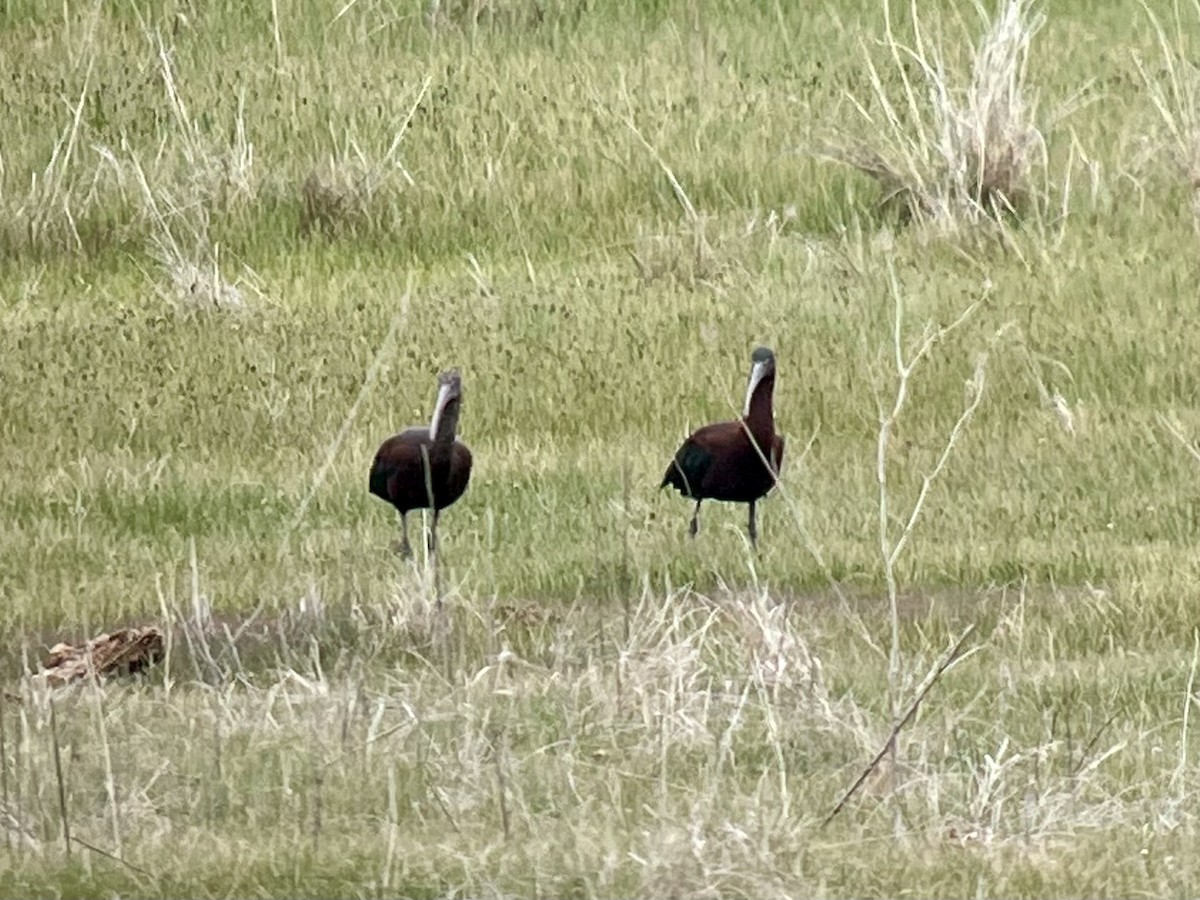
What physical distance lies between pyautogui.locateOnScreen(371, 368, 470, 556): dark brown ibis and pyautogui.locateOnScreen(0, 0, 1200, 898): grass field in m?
0.26

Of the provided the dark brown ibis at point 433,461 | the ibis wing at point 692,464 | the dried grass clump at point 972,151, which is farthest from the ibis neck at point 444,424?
the dried grass clump at point 972,151

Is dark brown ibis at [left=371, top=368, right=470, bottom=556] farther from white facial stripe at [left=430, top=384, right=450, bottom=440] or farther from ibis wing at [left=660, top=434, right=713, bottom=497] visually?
ibis wing at [left=660, top=434, right=713, bottom=497]

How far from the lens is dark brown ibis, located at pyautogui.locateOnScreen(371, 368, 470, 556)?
8844 mm

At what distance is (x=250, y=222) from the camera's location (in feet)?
46.9

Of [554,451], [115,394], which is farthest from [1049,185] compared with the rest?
[115,394]

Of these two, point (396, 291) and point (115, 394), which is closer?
point (115, 394)

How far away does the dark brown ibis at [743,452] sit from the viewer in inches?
354

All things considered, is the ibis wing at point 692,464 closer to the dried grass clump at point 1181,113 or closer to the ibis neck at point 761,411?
the ibis neck at point 761,411

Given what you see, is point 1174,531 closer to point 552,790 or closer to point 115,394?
point 552,790

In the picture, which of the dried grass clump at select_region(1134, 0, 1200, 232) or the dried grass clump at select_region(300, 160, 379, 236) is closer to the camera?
the dried grass clump at select_region(1134, 0, 1200, 232)

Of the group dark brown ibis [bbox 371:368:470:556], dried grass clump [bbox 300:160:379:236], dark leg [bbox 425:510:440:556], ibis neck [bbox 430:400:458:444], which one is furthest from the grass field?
ibis neck [bbox 430:400:458:444]

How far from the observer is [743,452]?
29.5 ft

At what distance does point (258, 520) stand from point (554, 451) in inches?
57.8

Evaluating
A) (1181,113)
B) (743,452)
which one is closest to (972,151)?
(1181,113)
